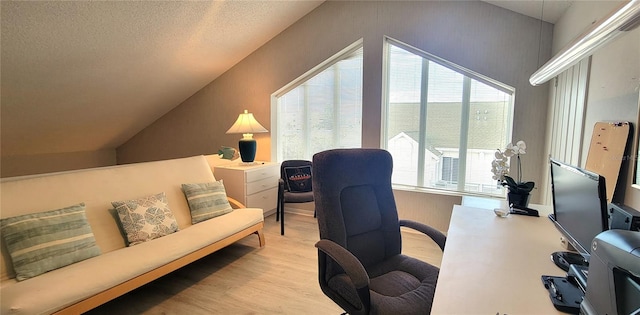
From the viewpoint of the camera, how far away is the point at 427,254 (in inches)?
122

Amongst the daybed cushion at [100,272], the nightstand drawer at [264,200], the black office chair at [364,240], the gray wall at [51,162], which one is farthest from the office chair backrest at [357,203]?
the gray wall at [51,162]

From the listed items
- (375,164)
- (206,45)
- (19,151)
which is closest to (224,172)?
A: (206,45)

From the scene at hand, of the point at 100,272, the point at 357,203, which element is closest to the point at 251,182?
the point at 100,272

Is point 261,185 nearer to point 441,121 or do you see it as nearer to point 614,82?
point 441,121

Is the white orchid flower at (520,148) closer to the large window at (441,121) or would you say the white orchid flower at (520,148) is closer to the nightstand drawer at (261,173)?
the large window at (441,121)

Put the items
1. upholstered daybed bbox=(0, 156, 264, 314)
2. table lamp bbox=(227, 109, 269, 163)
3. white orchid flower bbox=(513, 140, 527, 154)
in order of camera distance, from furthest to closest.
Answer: table lamp bbox=(227, 109, 269, 163) → white orchid flower bbox=(513, 140, 527, 154) → upholstered daybed bbox=(0, 156, 264, 314)

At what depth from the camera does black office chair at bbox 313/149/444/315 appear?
1418mm

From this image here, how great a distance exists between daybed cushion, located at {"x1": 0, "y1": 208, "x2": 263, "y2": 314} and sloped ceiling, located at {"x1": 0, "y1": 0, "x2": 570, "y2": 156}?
78.5 inches

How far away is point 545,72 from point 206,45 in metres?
3.49

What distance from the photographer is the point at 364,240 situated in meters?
1.79

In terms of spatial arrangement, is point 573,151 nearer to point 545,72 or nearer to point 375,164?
point 545,72

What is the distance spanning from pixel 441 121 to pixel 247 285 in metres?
2.73

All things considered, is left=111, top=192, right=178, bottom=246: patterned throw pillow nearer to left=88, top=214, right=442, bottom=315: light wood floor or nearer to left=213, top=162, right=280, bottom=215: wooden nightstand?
left=88, top=214, right=442, bottom=315: light wood floor

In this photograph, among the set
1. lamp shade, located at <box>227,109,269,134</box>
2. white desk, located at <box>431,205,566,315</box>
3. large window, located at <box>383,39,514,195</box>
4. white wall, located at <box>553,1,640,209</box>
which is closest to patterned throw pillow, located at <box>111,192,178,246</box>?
lamp shade, located at <box>227,109,269,134</box>
